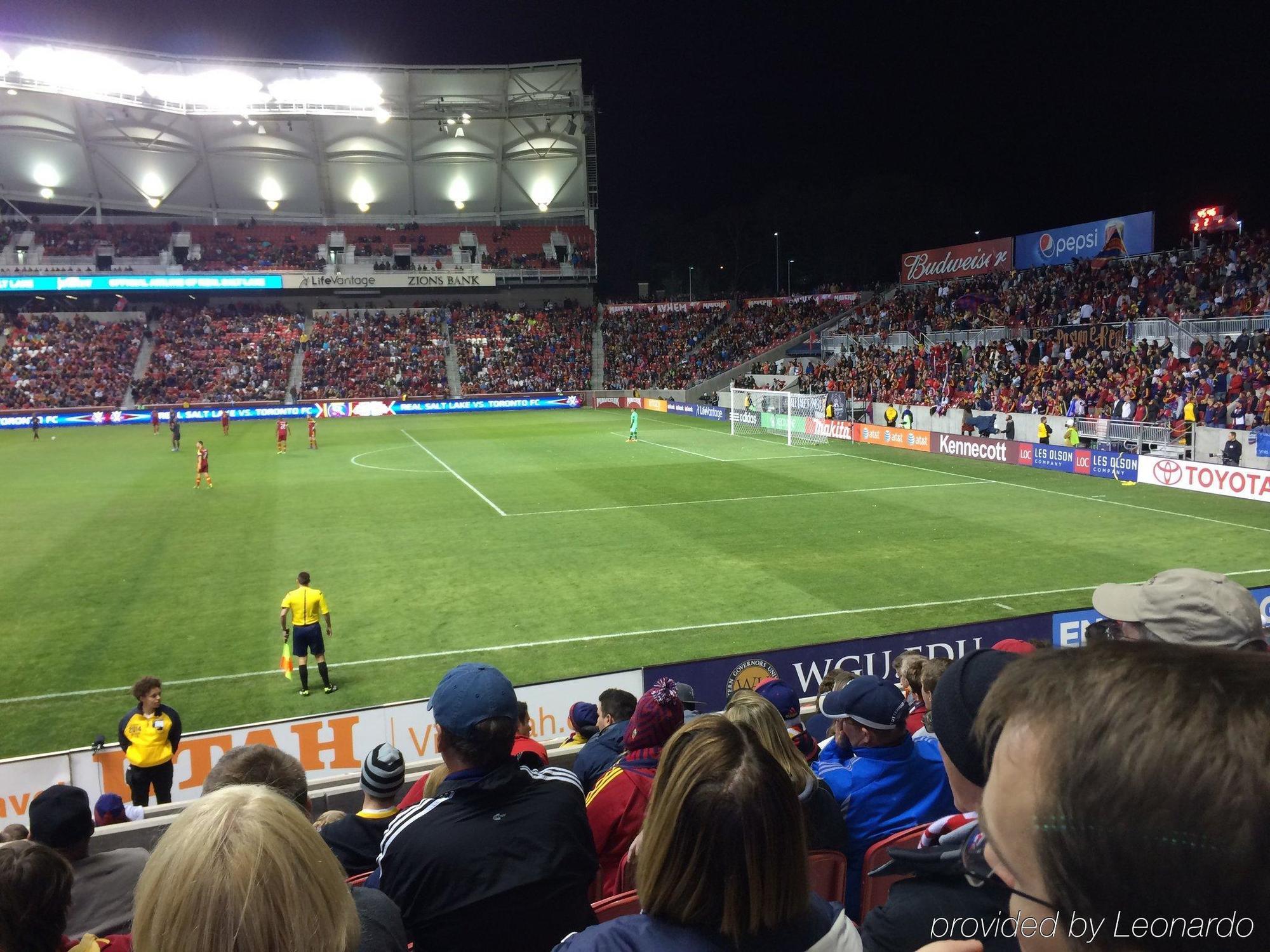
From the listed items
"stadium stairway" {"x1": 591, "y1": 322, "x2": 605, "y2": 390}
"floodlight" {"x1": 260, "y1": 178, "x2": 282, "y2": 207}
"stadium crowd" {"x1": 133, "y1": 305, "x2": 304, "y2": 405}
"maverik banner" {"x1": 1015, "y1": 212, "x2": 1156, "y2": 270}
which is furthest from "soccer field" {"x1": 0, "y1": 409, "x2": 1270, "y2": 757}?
"floodlight" {"x1": 260, "y1": 178, "x2": 282, "y2": 207}

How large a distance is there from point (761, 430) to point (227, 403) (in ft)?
121

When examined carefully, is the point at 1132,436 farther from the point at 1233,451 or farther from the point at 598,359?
the point at 598,359

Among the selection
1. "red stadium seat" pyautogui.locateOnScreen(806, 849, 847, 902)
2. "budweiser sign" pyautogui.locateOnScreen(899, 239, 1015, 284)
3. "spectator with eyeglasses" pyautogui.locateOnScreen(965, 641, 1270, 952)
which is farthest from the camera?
"budweiser sign" pyautogui.locateOnScreen(899, 239, 1015, 284)

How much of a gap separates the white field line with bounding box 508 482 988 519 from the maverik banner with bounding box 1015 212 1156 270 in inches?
892

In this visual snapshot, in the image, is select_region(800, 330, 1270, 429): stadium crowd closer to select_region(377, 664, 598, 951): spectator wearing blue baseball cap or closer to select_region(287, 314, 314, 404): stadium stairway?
select_region(377, 664, 598, 951): spectator wearing blue baseball cap

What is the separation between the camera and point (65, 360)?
198 feet

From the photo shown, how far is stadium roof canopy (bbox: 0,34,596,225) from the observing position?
197 ft

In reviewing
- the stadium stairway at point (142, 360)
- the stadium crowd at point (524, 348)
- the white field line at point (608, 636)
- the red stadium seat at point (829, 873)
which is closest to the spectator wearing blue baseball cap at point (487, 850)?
the red stadium seat at point (829, 873)

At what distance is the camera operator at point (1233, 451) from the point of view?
26094 mm

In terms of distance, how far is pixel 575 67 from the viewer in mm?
67500

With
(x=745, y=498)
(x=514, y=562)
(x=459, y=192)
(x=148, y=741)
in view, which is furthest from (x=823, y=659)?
(x=459, y=192)

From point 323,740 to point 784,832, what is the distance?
25.0 ft

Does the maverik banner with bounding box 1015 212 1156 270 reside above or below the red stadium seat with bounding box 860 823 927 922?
above

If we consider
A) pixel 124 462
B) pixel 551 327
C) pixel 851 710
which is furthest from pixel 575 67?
pixel 851 710
